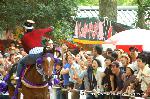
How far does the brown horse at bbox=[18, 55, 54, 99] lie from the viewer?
12.4 metres

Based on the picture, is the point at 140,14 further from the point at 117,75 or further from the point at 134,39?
the point at 117,75

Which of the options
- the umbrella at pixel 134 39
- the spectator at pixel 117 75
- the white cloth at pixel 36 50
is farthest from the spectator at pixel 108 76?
the white cloth at pixel 36 50

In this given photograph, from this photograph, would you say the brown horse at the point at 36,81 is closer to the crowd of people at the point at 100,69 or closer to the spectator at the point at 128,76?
the crowd of people at the point at 100,69

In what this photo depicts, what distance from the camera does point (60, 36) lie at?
2750 centimetres

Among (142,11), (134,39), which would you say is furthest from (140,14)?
(134,39)

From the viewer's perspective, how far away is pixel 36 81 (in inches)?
508

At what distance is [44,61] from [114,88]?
348 centimetres

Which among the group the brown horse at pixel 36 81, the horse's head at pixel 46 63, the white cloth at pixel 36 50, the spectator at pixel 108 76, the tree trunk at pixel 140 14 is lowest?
the tree trunk at pixel 140 14

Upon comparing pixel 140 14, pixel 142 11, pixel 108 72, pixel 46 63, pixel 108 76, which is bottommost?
pixel 140 14

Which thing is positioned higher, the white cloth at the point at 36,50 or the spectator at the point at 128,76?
the white cloth at the point at 36,50

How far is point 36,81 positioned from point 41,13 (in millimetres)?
13881

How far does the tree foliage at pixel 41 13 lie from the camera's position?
2675 cm

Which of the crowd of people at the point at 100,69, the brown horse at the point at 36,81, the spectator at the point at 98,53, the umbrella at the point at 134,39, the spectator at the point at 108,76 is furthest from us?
the umbrella at the point at 134,39

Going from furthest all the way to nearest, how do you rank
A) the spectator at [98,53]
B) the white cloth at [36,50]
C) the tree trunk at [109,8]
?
the tree trunk at [109,8] → the spectator at [98,53] → the white cloth at [36,50]
